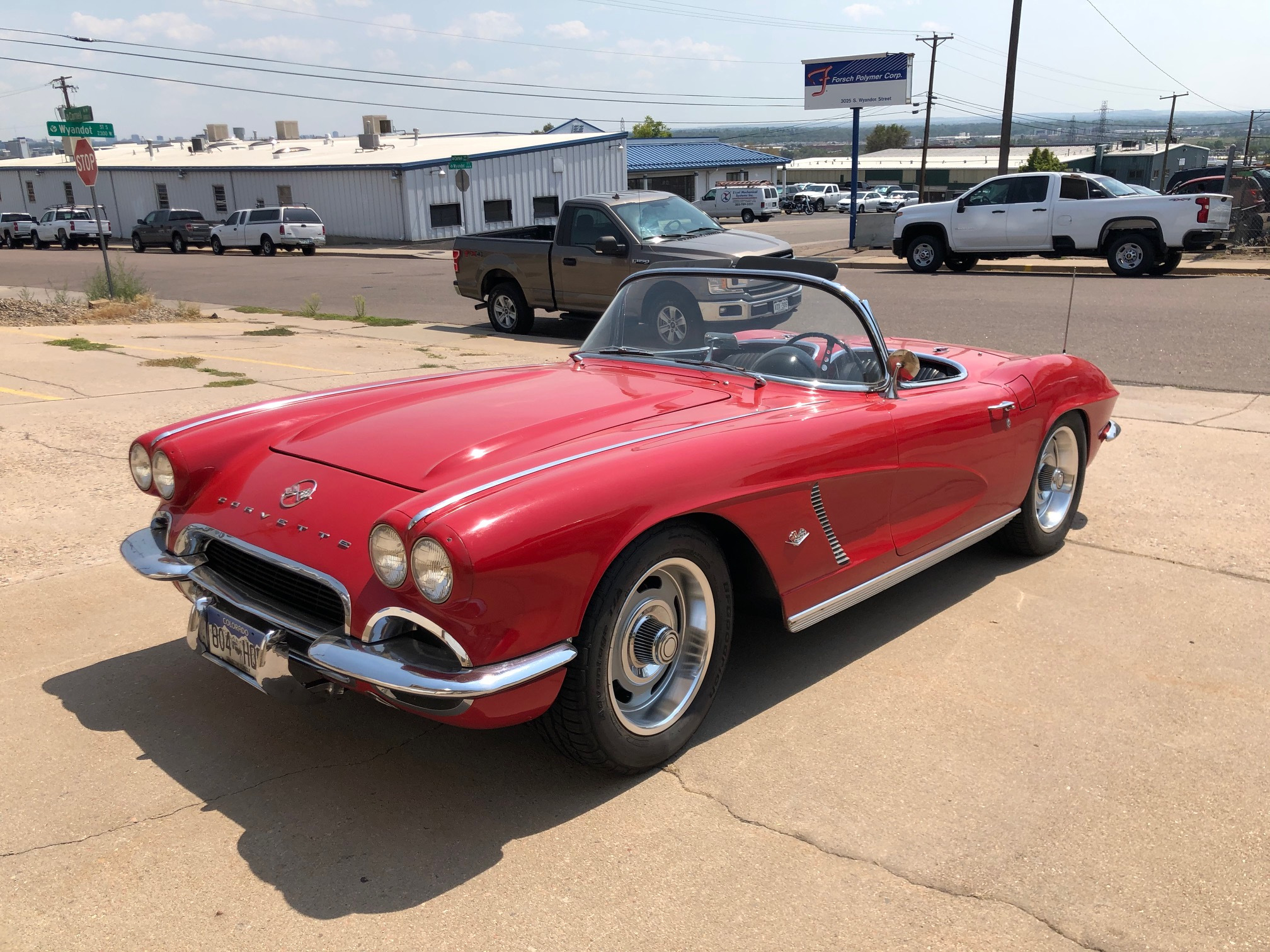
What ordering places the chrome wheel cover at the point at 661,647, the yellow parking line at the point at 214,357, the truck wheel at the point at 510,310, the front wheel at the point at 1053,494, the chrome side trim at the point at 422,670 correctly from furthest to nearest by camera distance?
the truck wheel at the point at 510,310 → the yellow parking line at the point at 214,357 → the front wheel at the point at 1053,494 → the chrome wheel cover at the point at 661,647 → the chrome side trim at the point at 422,670

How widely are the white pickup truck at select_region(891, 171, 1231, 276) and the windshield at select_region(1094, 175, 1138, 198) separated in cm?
2

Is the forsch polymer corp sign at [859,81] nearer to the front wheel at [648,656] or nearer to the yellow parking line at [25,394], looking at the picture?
the yellow parking line at [25,394]

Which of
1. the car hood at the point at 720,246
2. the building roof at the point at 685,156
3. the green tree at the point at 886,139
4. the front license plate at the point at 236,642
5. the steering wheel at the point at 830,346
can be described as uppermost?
the green tree at the point at 886,139

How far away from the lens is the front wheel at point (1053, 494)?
15.9ft

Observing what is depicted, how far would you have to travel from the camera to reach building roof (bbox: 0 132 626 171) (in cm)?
4131

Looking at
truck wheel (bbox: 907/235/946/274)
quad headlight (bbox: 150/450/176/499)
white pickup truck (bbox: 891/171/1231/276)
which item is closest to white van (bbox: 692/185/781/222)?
truck wheel (bbox: 907/235/946/274)

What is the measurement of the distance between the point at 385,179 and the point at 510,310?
2838cm

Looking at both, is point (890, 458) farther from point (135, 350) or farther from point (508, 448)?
point (135, 350)

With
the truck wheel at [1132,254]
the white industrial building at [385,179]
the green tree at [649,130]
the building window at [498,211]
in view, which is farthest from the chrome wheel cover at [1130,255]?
the green tree at [649,130]

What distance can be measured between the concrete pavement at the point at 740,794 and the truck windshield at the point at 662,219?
331 inches

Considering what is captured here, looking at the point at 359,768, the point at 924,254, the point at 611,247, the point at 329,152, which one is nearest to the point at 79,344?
the point at 611,247

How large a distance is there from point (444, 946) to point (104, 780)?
4.41 ft

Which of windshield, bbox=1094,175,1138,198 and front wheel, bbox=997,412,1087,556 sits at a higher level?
windshield, bbox=1094,175,1138,198

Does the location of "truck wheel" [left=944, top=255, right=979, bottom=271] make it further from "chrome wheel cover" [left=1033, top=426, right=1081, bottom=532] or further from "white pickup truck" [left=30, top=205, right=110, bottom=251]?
"white pickup truck" [left=30, top=205, right=110, bottom=251]
